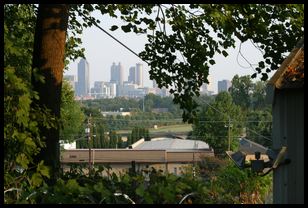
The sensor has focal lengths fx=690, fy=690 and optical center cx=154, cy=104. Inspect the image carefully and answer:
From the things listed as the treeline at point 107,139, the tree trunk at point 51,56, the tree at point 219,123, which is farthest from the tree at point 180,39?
the treeline at point 107,139

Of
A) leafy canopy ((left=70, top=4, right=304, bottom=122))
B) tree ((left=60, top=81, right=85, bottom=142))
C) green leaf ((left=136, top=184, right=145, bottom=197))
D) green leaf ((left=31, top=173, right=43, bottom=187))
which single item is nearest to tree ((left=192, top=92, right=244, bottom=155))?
tree ((left=60, top=81, right=85, bottom=142))

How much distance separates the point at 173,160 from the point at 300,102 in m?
57.3

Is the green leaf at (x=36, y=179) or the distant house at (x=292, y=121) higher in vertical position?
the distant house at (x=292, y=121)

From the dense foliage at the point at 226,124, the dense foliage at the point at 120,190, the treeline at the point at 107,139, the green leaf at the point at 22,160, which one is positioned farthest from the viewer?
the treeline at the point at 107,139

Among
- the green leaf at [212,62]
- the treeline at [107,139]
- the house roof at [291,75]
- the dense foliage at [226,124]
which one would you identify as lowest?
the treeline at [107,139]

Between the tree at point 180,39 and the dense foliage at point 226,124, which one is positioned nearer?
the tree at point 180,39

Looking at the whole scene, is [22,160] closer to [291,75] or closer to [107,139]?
[291,75]

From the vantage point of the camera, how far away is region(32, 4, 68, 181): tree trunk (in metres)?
8.74

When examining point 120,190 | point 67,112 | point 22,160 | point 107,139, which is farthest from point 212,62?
point 107,139

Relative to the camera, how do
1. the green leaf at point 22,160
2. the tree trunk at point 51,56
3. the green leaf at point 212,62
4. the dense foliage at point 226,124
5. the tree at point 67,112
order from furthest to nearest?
the dense foliage at point 226,124, the tree at point 67,112, the green leaf at point 212,62, the tree trunk at point 51,56, the green leaf at point 22,160

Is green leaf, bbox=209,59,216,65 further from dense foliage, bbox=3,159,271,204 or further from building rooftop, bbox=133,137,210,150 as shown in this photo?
building rooftop, bbox=133,137,210,150

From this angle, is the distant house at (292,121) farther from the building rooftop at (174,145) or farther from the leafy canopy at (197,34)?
the building rooftop at (174,145)

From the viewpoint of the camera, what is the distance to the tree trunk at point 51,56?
8.74 m

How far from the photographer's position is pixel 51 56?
→ 884 cm
